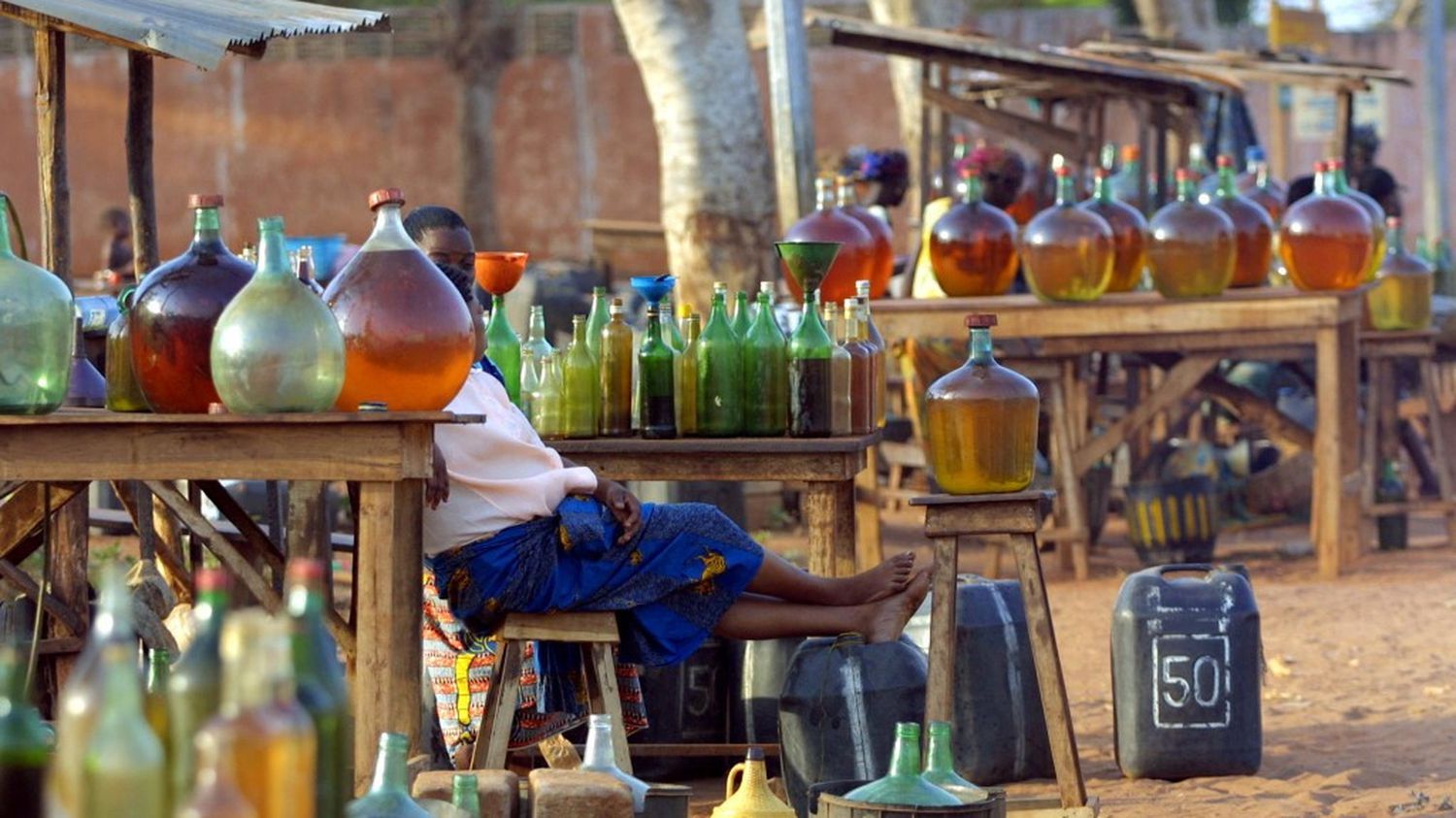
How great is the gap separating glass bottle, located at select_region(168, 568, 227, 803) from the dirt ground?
2719 mm

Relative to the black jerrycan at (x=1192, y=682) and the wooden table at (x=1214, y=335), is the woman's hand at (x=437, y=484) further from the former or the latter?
the wooden table at (x=1214, y=335)

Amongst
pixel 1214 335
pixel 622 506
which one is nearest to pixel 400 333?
pixel 622 506

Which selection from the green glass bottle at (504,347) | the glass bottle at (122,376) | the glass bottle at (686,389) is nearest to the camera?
the glass bottle at (122,376)

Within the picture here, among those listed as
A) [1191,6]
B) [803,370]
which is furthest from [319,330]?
[1191,6]

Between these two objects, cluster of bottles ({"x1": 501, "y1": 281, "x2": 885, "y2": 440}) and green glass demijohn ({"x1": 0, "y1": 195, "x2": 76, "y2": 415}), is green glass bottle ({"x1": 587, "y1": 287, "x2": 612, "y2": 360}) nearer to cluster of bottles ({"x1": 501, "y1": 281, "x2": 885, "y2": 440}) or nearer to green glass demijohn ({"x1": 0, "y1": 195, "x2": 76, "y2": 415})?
cluster of bottles ({"x1": 501, "y1": 281, "x2": 885, "y2": 440})

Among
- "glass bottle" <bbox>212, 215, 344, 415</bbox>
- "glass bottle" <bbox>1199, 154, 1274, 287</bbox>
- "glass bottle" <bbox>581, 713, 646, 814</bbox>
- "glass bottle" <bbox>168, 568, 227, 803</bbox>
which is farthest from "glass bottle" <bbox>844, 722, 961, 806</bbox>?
"glass bottle" <bbox>1199, 154, 1274, 287</bbox>

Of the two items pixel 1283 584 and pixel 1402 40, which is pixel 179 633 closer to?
pixel 1283 584

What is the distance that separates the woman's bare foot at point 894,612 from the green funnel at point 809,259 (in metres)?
0.92

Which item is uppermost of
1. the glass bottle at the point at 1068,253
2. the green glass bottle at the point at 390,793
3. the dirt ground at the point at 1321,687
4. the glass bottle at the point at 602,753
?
the glass bottle at the point at 1068,253

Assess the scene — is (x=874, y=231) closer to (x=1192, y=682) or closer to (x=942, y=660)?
(x=1192, y=682)

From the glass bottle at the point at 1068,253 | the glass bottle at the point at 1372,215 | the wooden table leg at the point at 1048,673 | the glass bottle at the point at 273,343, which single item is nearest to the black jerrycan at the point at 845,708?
the wooden table leg at the point at 1048,673

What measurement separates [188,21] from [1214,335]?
482 cm

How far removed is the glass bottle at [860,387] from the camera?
17.0 feet

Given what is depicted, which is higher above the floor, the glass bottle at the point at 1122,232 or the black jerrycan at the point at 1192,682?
the glass bottle at the point at 1122,232
